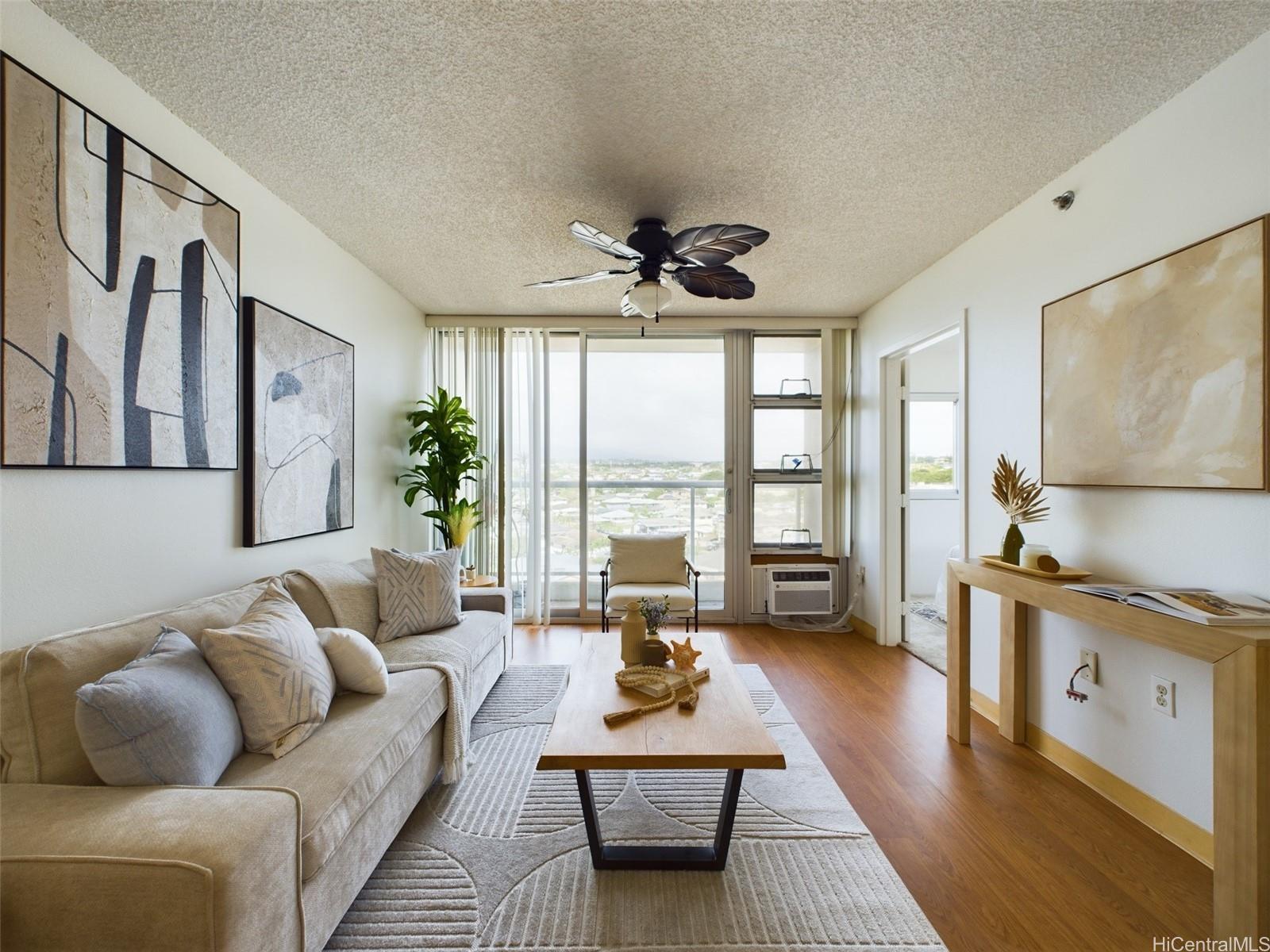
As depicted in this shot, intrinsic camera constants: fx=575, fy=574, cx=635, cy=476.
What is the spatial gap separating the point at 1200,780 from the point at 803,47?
2.69m

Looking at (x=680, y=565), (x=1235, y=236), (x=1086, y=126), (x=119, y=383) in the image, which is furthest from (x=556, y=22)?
(x=680, y=565)

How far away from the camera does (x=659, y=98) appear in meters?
2.01

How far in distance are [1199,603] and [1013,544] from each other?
2.93 feet

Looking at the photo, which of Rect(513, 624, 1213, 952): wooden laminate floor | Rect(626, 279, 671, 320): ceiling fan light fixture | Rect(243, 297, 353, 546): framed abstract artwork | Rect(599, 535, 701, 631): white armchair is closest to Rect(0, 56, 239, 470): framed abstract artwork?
Rect(243, 297, 353, 546): framed abstract artwork

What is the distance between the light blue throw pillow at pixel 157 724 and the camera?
1.32 metres

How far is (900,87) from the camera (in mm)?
1950

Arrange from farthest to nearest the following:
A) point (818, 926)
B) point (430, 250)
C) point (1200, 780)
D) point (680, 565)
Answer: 1. point (680, 565)
2. point (430, 250)
3. point (1200, 780)
4. point (818, 926)

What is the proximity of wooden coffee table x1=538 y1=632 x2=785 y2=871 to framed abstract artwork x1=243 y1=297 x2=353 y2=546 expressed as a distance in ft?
5.57

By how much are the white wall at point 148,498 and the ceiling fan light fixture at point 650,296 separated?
1752mm

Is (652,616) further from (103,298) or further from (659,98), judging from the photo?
(103,298)

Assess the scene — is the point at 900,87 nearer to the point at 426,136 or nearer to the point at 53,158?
the point at 426,136

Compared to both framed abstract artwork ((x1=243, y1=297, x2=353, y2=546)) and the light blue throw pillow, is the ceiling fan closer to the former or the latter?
framed abstract artwork ((x1=243, y1=297, x2=353, y2=546))

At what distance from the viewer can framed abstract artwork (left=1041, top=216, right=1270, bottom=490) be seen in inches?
68.5

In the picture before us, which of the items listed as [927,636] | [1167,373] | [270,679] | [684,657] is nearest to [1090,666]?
[1167,373]
